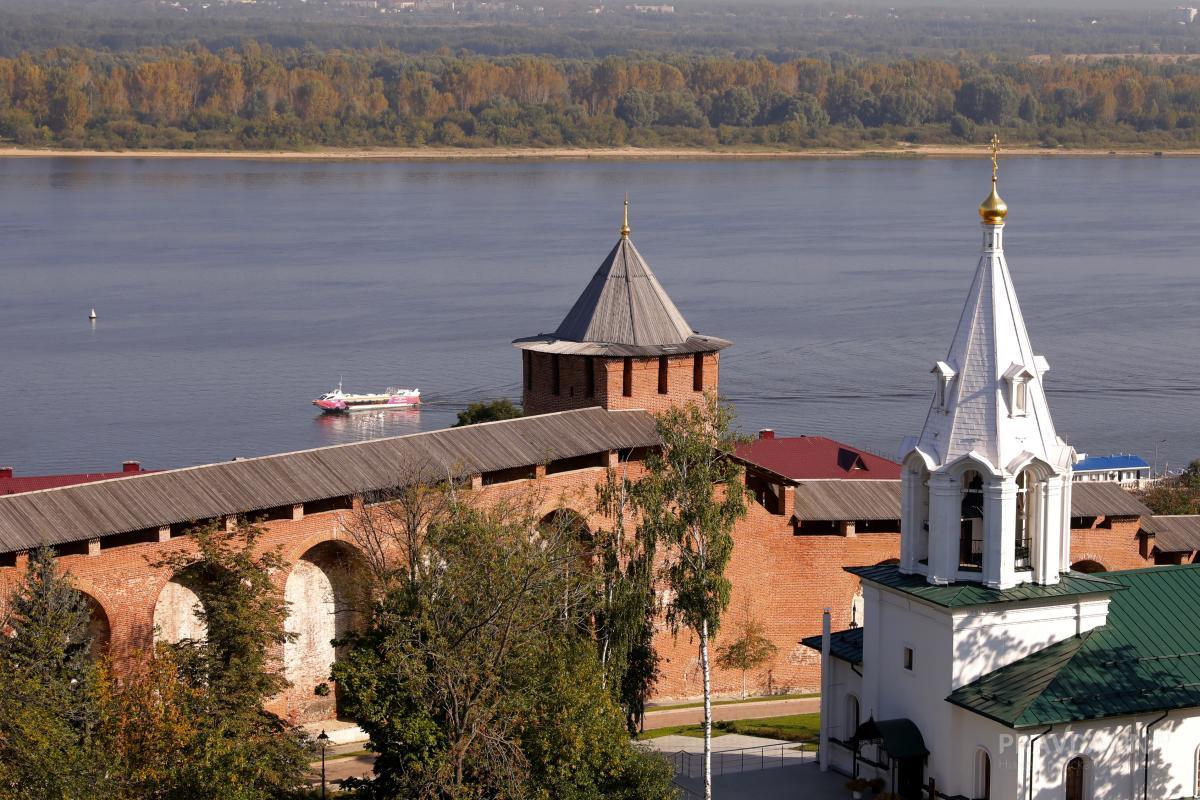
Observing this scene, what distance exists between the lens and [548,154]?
98375 millimetres

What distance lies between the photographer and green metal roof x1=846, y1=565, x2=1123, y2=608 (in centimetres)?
1345

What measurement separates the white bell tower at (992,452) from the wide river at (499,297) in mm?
19494

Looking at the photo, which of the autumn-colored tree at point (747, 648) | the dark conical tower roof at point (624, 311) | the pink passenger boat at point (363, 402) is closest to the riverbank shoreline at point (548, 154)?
the pink passenger boat at point (363, 402)

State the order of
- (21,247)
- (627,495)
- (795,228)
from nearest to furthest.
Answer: (627,495), (21,247), (795,228)

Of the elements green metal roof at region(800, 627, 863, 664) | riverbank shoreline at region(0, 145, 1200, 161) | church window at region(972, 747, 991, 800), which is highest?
riverbank shoreline at region(0, 145, 1200, 161)

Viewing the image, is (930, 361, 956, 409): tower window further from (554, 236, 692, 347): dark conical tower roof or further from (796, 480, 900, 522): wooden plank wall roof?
(554, 236, 692, 347): dark conical tower roof

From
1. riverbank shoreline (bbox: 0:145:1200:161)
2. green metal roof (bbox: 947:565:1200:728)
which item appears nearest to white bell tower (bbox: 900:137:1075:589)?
green metal roof (bbox: 947:565:1200:728)

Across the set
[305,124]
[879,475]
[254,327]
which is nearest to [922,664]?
[879,475]

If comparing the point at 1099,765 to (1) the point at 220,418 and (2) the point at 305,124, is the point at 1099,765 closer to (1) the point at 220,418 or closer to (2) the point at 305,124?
(1) the point at 220,418

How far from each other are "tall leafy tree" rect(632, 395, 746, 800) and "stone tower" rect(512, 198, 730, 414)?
3462mm

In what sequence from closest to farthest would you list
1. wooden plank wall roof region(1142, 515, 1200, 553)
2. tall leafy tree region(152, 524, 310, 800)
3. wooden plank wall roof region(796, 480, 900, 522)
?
tall leafy tree region(152, 524, 310, 800) < wooden plank wall roof region(796, 480, 900, 522) < wooden plank wall roof region(1142, 515, 1200, 553)

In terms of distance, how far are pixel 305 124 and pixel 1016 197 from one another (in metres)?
36.8

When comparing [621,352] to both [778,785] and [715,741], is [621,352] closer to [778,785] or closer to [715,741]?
[715,741]

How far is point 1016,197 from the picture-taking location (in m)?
76.2
